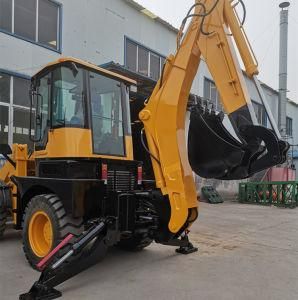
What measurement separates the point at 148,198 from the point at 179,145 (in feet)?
2.94

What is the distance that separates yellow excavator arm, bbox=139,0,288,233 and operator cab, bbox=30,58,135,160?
52cm

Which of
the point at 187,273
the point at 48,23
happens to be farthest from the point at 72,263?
the point at 48,23

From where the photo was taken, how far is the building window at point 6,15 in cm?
1028

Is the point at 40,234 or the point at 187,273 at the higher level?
the point at 40,234

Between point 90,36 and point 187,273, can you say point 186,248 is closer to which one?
point 187,273

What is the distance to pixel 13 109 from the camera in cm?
1055

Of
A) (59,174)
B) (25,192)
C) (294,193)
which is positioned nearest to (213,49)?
(59,174)

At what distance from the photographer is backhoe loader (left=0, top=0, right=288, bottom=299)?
192 inches

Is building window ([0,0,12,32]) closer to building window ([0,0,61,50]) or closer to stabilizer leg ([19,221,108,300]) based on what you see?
building window ([0,0,61,50])

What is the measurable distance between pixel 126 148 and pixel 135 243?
1673 mm

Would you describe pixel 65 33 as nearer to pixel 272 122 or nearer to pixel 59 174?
pixel 59 174

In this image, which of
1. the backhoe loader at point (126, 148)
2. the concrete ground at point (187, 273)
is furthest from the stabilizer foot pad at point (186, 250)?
the backhoe loader at point (126, 148)

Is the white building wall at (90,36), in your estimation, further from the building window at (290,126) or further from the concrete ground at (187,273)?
the building window at (290,126)

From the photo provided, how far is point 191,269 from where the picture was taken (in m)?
5.67
